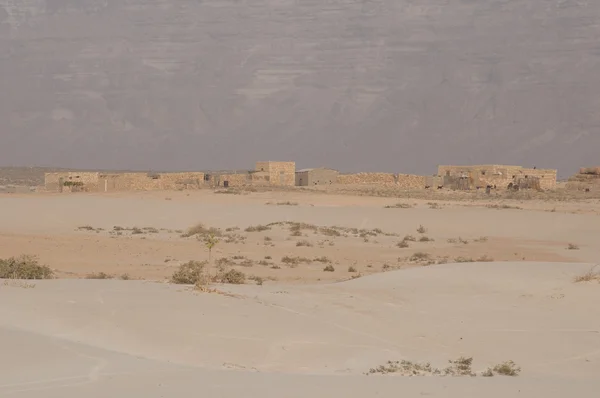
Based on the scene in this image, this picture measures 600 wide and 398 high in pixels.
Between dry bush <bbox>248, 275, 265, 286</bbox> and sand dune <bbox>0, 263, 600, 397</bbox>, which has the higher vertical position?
sand dune <bbox>0, 263, 600, 397</bbox>

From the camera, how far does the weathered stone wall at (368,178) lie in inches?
2646

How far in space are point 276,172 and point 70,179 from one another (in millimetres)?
15273

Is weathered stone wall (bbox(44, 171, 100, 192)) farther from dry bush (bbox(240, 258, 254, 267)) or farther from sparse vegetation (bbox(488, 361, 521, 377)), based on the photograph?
sparse vegetation (bbox(488, 361, 521, 377))

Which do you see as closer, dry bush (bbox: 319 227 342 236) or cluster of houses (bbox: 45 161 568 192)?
dry bush (bbox: 319 227 342 236)

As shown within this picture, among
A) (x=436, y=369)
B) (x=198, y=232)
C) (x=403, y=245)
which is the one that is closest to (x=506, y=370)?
(x=436, y=369)

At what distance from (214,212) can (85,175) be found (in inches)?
754

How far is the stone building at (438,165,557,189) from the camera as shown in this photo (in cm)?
6688

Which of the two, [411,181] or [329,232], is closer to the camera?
[329,232]

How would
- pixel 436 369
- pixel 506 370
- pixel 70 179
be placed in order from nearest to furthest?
1. pixel 506 370
2. pixel 436 369
3. pixel 70 179

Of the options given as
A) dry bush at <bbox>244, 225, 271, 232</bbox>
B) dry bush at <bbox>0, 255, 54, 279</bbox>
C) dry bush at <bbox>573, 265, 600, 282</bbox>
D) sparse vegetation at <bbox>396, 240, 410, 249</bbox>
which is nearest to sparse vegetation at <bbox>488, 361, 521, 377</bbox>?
dry bush at <bbox>573, 265, 600, 282</bbox>

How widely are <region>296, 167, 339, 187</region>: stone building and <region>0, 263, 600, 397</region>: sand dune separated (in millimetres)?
50692

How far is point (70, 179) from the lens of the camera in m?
54.7

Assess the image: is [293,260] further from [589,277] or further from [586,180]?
[586,180]

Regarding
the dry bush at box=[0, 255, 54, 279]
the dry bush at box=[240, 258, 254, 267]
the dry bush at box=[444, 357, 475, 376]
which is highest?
the dry bush at box=[0, 255, 54, 279]
